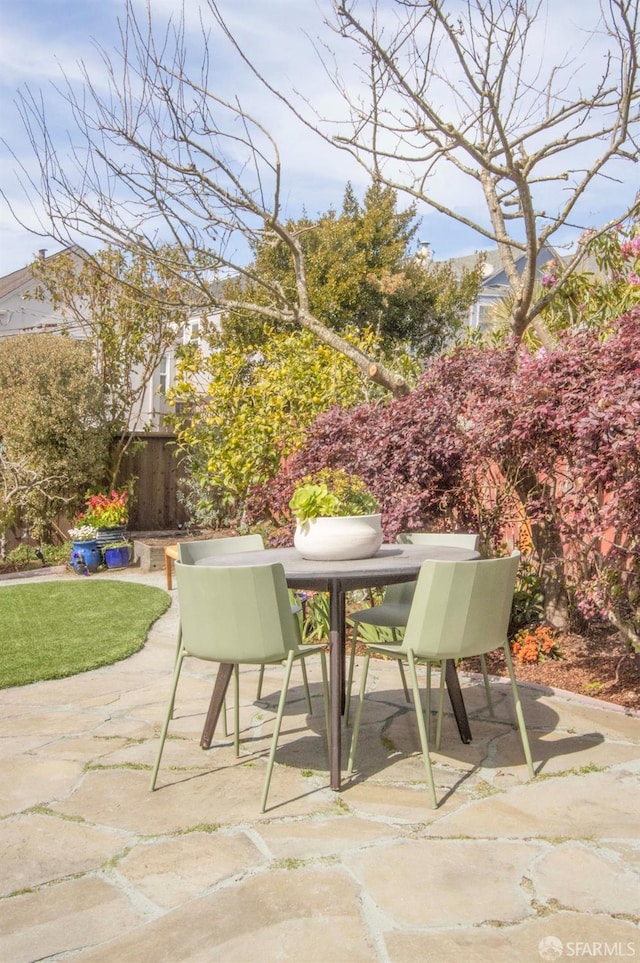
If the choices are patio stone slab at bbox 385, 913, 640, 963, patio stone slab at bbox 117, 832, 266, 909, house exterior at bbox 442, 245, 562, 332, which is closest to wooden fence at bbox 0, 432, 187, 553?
patio stone slab at bbox 117, 832, 266, 909

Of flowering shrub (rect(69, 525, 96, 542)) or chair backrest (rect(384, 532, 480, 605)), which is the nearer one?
chair backrest (rect(384, 532, 480, 605))

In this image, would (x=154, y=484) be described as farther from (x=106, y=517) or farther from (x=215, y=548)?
(x=215, y=548)

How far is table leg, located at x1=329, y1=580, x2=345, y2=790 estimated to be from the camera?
3518 millimetres

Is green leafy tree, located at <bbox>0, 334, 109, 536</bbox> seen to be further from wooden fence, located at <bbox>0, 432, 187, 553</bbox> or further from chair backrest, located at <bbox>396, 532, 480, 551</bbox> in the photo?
chair backrest, located at <bbox>396, 532, 480, 551</bbox>

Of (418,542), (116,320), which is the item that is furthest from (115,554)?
(418,542)

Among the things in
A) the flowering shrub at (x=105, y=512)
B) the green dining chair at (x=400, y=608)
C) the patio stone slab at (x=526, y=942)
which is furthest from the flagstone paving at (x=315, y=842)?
the flowering shrub at (x=105, y=512)

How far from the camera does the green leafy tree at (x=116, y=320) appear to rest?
481 inches

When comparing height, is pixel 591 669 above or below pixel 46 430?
below

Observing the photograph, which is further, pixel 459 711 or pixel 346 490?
pixel 346 490

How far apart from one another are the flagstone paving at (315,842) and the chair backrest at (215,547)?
912mm

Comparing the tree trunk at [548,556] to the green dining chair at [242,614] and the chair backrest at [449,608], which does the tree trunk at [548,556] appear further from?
the green dining chair at [242,614]

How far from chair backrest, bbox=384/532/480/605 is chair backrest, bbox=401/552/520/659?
110 cm

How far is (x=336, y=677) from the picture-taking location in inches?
140

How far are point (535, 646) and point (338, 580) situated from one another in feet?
8.26
